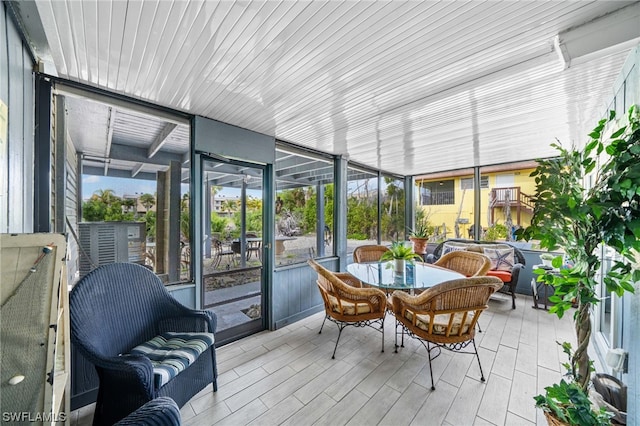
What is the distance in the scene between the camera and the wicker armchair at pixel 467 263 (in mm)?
3070

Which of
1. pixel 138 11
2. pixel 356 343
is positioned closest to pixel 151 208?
pixel 138 11

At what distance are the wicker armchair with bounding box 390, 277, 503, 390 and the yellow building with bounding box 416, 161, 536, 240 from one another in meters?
3.25

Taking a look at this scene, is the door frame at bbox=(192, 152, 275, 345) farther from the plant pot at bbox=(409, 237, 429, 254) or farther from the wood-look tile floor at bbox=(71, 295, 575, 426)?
the plant pot at bbox=(409, 237, 429, 254)

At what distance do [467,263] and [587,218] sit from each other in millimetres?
2346

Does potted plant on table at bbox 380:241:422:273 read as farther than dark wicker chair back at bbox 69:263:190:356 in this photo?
Yes

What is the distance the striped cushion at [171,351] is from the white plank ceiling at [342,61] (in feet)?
6.13

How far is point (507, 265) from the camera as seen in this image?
422 cm

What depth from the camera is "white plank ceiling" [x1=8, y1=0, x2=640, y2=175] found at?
123 cm

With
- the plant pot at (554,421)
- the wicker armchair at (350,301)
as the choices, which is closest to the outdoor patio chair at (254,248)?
Result: the wicker armchair at (350,301)

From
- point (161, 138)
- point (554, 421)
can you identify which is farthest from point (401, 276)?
point (161, 138)

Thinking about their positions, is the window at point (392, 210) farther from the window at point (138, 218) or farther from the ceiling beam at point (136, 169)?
the ceiling beam at point (136, 169)

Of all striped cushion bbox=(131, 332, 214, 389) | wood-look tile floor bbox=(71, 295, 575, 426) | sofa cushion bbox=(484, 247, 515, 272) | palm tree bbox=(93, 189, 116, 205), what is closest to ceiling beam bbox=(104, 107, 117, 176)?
palm tree bbox=(93, 189, 116, 205)

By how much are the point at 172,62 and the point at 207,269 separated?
2.06 meters

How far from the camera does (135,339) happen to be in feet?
6.14
